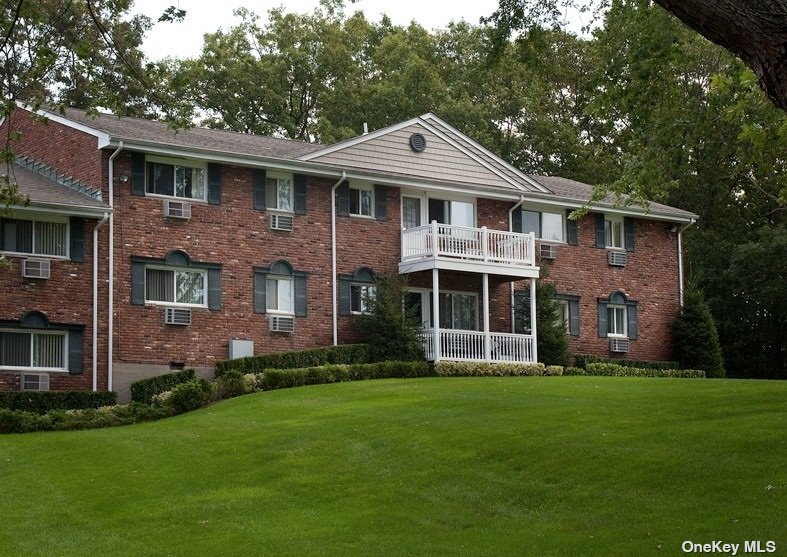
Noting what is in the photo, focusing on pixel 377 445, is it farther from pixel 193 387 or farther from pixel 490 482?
pixel 193 387

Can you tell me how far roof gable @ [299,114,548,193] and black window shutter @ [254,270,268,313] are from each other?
3.82 metres

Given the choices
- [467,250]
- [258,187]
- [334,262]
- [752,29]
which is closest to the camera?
[752,29]

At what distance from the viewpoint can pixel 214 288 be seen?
1335 inches

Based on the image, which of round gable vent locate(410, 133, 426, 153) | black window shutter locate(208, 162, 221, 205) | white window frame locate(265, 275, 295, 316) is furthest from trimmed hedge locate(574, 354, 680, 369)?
black window shutter locate(208, 162, 221, 205)

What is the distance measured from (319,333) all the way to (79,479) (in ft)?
52.3

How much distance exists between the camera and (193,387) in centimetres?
2862

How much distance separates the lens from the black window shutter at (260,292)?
34594 millimetres

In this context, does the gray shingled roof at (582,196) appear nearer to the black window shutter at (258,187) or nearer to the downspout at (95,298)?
the black window shutter at (258,187)

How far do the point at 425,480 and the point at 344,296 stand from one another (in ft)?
60.8

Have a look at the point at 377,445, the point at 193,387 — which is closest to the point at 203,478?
the point at 377,445

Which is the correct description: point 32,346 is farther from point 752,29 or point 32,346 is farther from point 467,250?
point 752,29

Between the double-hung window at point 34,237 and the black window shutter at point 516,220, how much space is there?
46.1 feet

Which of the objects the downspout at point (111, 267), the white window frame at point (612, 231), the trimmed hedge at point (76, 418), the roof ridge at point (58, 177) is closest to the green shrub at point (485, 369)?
the white window frame at point (612, 231)

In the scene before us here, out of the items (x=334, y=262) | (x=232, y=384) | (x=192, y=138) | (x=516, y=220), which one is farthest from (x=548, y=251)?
(x=232, y=384)
